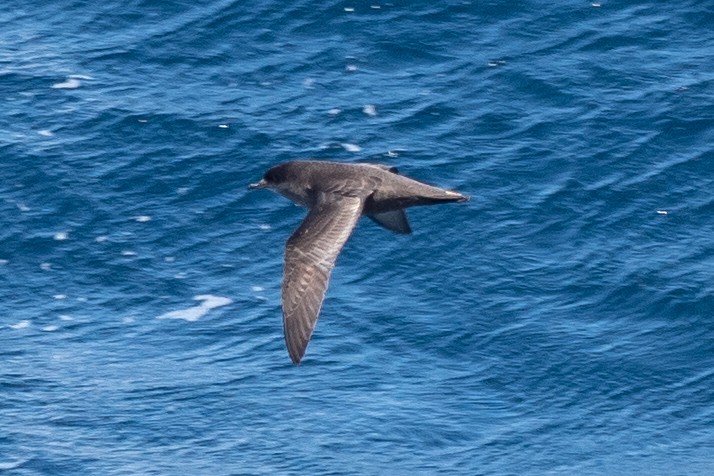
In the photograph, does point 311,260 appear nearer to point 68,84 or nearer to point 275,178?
point 275,178

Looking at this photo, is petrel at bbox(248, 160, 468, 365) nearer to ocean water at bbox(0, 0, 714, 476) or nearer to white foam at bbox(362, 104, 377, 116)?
ocean water at bbox(0, 0, 714, 476)

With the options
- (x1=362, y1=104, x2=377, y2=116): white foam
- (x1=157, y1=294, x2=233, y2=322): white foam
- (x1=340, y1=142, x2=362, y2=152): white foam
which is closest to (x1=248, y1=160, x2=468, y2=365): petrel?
(x1=157, y1=294, x2=233, y2=322): white foam

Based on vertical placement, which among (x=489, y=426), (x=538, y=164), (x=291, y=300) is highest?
(x=291, y=300)

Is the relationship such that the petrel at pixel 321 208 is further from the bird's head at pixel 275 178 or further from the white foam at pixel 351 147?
the white foam at pixel 351 147

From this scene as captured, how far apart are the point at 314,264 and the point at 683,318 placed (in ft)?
24.1

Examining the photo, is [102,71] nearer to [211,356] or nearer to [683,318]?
[211,356]

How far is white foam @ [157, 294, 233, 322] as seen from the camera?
22.6m

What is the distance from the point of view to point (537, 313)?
21750 mm

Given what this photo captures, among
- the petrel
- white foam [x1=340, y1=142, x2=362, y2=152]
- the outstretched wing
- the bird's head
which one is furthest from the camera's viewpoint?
white foam [x1=340, y1=142, x2=362, y2=152]

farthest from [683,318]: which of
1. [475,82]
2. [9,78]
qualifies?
[9,78]

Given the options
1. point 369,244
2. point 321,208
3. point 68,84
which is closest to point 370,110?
point 369,244

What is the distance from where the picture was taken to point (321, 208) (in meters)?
16.8

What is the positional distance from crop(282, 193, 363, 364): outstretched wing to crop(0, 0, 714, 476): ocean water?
4.49 metres

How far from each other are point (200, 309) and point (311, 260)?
6.80 meters
